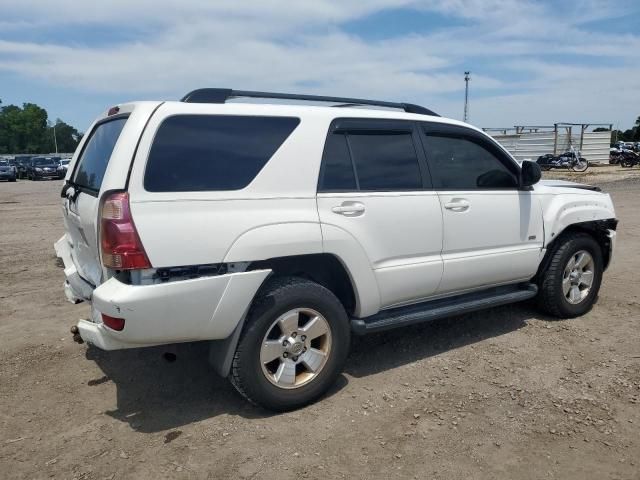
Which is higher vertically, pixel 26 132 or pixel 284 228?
pixel 26 132

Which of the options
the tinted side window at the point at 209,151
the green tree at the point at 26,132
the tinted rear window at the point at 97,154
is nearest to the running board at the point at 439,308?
the tinted side window at the point at 209,151

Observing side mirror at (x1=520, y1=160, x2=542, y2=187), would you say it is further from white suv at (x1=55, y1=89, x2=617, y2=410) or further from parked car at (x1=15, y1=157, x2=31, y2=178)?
parked car at (x1=15, y1=157, x2=31, y2=178)

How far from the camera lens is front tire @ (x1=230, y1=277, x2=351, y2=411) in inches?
131

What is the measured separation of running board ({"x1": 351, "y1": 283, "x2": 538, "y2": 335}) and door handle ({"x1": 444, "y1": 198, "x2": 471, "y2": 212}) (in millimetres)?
736

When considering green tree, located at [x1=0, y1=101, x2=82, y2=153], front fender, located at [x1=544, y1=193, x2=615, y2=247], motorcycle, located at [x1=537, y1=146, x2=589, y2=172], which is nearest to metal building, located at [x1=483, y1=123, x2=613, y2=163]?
motorcycle, located at [x1=537, y1=146, x2=589, y2=172]

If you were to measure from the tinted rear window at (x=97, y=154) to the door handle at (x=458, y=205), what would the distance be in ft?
7.79

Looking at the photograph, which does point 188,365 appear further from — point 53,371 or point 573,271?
point 573,271

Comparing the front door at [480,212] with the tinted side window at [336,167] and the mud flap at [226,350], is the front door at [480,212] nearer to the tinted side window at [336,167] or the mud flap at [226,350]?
the tinted side window at [336,167]

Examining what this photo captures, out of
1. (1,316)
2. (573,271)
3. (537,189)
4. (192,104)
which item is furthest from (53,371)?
(573,271)


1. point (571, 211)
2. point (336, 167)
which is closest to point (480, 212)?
point (571, 211)

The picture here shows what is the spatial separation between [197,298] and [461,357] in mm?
2308

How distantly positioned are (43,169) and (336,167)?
36269 millimetres

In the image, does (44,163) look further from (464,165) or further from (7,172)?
(464,165)

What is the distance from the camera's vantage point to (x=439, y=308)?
424 centimetres
